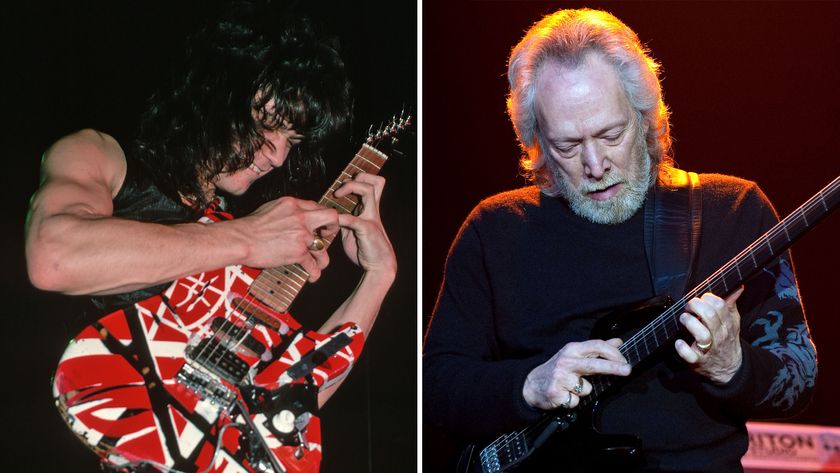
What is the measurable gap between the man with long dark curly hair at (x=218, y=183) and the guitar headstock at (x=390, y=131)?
0.09 metres

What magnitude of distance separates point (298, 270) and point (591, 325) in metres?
0.74

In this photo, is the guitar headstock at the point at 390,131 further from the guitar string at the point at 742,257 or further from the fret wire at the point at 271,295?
the guitar string at the point at 742,257

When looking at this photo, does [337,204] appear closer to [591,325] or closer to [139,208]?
[139,208]

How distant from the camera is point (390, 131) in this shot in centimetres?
244

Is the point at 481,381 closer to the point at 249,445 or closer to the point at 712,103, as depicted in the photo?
the point at 249,445

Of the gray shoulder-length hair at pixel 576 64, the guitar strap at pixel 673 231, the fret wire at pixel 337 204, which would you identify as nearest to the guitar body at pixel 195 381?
the fret wire at pixel 337 204

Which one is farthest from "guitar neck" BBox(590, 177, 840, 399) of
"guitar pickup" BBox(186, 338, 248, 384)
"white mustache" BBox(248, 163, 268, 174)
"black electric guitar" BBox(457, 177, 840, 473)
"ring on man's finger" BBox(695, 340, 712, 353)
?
"white mustache" BBox(248, 163, 268, 174)

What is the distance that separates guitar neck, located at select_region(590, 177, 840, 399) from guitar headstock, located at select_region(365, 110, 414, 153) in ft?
2.83

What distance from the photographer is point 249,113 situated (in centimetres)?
226

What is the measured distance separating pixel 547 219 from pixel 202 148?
87 cm

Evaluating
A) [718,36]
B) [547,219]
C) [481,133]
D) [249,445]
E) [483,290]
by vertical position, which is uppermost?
[718,36]

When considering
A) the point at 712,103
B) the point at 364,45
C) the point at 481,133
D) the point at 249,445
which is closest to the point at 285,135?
the point at 364,45

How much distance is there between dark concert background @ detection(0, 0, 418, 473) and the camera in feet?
6.68

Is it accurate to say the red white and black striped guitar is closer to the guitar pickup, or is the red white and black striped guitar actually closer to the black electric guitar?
the guitar pickup
